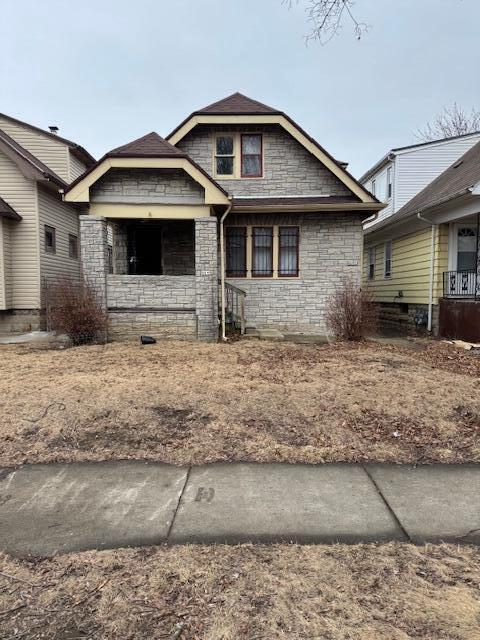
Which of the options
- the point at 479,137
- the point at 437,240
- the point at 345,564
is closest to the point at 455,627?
the point at 345,564

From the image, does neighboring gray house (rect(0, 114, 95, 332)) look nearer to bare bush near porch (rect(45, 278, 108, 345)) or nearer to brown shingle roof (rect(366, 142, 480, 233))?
bare bush near porch (rect(45, 278, 108, 345))

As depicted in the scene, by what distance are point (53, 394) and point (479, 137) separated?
56.2 feet

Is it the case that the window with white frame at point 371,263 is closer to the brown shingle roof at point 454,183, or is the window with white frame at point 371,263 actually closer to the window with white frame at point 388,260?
the window with white frame at point 388,260

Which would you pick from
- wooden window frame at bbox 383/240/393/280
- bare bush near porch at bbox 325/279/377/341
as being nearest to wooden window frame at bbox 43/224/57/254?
bare bush near porch at bbox 325/279/377/341

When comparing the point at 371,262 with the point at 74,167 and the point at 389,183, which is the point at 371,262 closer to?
the point at 389,183

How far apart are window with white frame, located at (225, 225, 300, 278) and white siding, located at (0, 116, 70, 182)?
6.86m

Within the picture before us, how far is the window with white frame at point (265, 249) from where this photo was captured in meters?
12.3

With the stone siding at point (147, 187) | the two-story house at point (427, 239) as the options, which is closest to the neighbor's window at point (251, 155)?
the stone siding at point (147, 187)

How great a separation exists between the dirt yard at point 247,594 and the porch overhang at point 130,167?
28.0ft

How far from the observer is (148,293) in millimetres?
10117

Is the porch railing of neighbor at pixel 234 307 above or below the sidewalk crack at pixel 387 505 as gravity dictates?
above

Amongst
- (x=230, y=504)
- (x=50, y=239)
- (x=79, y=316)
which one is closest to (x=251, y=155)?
(x=50, y=239)

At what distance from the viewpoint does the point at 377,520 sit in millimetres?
2896

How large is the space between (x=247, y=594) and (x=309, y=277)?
1059cm
